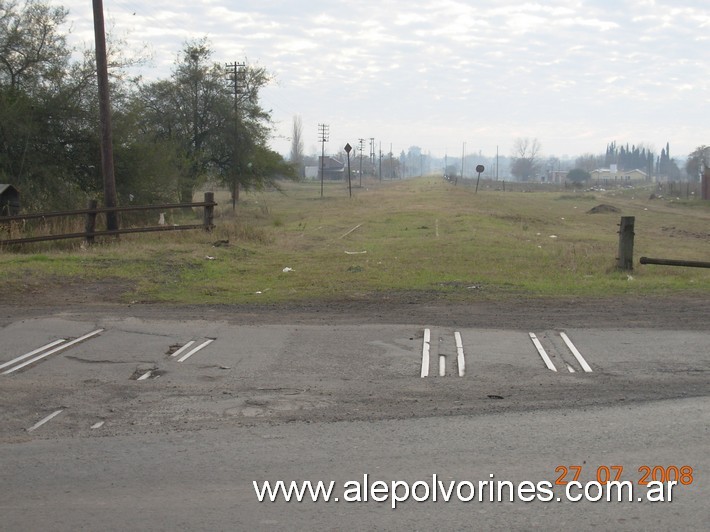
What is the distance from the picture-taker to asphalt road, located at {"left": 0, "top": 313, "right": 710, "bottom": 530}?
16.7ft

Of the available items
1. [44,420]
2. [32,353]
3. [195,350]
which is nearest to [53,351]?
[32,353]

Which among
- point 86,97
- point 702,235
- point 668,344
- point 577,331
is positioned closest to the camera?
point 668,344

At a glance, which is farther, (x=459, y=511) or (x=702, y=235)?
(x=702, y=235)

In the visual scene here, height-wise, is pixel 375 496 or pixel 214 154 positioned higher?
pixel 214 154

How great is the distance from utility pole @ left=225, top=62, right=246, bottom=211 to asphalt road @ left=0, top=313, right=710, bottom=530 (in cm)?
4303

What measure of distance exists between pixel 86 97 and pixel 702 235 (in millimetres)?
28388

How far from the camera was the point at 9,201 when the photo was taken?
2270 centimetres

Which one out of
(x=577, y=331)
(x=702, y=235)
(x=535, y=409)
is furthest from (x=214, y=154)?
(x=535, y=409)

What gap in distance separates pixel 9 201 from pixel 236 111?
1260 inches

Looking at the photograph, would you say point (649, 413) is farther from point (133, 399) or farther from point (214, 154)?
point (214, 154)

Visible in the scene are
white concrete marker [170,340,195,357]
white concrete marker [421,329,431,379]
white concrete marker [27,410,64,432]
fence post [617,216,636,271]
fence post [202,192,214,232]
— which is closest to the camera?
white concrete marker [27,410,64,432]

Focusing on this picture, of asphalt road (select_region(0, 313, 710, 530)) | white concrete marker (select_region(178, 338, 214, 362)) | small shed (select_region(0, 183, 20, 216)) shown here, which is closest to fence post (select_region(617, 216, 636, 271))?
asphalt road (select_region(0, 313, 710, 530))

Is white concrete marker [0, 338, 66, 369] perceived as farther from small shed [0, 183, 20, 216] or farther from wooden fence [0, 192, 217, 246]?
small shed [0, 183, 20, 216]

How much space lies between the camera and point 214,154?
5391 cm
